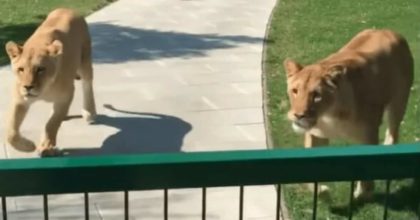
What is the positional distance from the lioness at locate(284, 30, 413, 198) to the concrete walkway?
0.95m

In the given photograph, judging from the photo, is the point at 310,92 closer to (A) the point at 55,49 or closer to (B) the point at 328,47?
(A) the point at 55,49

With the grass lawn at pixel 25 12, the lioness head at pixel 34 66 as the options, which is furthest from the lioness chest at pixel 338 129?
the grass lawn at pixel 25 12

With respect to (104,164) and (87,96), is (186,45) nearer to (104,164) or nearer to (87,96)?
(87,96)

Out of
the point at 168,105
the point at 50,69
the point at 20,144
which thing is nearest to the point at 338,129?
the point at 50,69

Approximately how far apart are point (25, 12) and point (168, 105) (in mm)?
7011

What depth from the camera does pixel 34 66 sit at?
7652 mm

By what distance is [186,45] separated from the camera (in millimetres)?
13484

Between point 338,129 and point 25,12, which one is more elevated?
point 338,129

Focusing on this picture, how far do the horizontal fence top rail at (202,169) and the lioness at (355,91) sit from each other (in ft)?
9.15

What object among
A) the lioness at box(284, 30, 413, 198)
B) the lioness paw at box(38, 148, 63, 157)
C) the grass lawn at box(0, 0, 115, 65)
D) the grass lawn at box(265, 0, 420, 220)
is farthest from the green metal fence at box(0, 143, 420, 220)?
the grass lawn at box(0, 0, 115, 65)

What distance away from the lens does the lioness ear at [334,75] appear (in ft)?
21.0

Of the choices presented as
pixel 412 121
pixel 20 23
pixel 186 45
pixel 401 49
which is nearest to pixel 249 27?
pixel 186 45

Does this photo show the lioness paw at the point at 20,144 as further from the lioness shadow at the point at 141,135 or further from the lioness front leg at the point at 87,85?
the lioness front leg at the point at 87,85

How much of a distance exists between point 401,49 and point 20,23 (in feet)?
30.1
